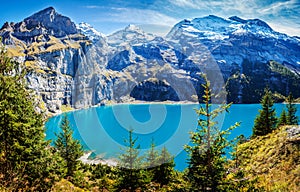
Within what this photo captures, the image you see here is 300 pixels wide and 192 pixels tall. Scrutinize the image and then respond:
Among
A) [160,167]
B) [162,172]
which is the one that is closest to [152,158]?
[160,167]

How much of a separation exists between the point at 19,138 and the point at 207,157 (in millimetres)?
12416

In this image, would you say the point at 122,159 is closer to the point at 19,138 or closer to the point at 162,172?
the point at 162,172

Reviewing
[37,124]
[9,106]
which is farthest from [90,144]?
[9,106]

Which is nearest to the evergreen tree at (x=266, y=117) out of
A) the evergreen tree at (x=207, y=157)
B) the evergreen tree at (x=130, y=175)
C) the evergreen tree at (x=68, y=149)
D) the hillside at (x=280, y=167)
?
the hillside at (x=280, y=167)

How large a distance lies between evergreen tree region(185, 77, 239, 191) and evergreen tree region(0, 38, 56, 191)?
8250 mm

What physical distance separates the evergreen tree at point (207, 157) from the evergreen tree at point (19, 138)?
825 centimetres

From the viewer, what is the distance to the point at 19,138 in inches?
639

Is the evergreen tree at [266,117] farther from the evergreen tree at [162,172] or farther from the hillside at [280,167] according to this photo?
the hillside at [280,167]

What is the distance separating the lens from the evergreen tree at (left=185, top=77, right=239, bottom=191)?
11.5m

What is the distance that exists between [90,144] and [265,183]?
320 ft

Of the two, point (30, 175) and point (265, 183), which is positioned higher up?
point (265, 183)

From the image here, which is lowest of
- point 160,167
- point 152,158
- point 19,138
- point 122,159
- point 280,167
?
point 160,167

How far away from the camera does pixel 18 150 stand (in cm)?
1608

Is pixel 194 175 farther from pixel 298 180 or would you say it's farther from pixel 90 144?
pixel 90 144
